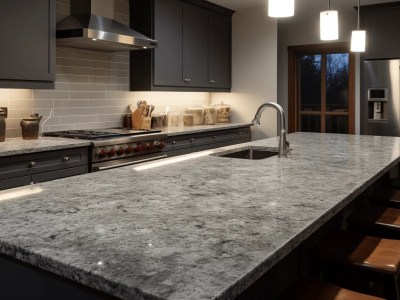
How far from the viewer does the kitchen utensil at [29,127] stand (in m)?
3.54

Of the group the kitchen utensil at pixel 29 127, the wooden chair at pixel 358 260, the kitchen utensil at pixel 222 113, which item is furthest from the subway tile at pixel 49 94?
the wooden chair at pixel 358 260

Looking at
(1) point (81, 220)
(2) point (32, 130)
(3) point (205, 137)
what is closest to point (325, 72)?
(3) point (205, 137)

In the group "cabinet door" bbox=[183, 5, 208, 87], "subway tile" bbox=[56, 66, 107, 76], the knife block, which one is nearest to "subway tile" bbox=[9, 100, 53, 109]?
"subway tile" bbox=[56, 66, 107, 76]

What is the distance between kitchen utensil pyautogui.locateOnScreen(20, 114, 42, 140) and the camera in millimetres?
3543

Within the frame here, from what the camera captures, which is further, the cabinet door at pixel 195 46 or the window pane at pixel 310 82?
the window pane at pixel 310 82

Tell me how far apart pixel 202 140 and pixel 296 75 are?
2422mm

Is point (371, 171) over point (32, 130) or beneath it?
beneath

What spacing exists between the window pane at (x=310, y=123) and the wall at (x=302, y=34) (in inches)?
13.6

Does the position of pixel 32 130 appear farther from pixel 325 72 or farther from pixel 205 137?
pixel 325 72

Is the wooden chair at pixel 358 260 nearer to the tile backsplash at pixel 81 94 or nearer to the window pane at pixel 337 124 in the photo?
the tile backsplash at pixel 81 94

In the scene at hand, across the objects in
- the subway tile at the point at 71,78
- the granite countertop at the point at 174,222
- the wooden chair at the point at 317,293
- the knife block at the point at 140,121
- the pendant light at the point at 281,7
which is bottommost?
the wooden chair at the point at 317,293

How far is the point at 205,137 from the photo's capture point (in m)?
5.08

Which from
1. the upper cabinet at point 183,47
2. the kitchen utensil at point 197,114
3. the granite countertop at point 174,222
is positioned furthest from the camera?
the kitchen utensil at point 197,114

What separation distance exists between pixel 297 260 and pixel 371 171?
0.60 metres
